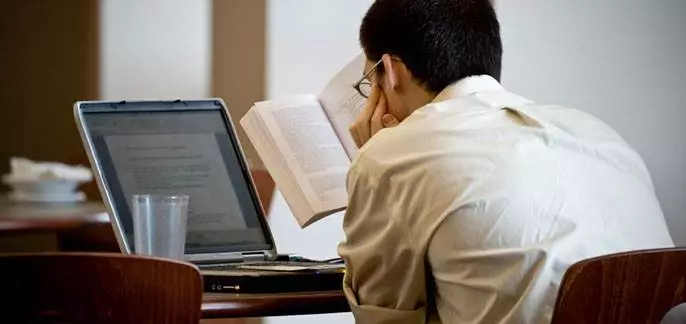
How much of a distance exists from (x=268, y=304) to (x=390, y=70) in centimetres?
40

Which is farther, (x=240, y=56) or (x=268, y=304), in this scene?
(x=240, y=56)

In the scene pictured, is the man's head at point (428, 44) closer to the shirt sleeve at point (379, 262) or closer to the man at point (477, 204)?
the man at point (477, 204)

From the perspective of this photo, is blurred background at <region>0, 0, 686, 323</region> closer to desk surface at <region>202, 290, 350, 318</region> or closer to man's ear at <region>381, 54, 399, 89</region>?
man's ear at <region>381, 54, 399, 89</region>

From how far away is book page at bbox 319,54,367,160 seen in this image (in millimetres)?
1922

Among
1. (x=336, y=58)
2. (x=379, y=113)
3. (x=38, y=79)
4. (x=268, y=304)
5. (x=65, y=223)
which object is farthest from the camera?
(x=38, y=79)

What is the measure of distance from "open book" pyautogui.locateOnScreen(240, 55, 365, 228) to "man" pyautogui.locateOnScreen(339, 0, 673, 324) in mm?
275

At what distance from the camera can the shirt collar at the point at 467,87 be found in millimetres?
1627

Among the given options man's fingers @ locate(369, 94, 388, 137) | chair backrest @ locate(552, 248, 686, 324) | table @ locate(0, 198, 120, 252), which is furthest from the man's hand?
table @ locate(0, 198, 120, 252)

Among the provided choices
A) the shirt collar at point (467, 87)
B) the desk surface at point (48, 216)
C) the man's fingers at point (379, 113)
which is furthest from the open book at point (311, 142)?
the desk surface at point (48, 216)

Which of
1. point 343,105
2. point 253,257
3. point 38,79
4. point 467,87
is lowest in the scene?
point 38,79

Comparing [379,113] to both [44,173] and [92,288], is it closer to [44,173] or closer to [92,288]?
[92,288]

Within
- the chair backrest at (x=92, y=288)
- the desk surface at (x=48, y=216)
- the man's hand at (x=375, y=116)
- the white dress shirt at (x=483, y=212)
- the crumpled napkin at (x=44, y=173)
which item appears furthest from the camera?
the crumpled napkin at (x=44, y=173)

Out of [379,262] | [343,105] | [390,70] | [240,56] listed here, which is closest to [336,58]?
[240,56]

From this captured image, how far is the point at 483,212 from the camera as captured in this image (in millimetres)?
1414
